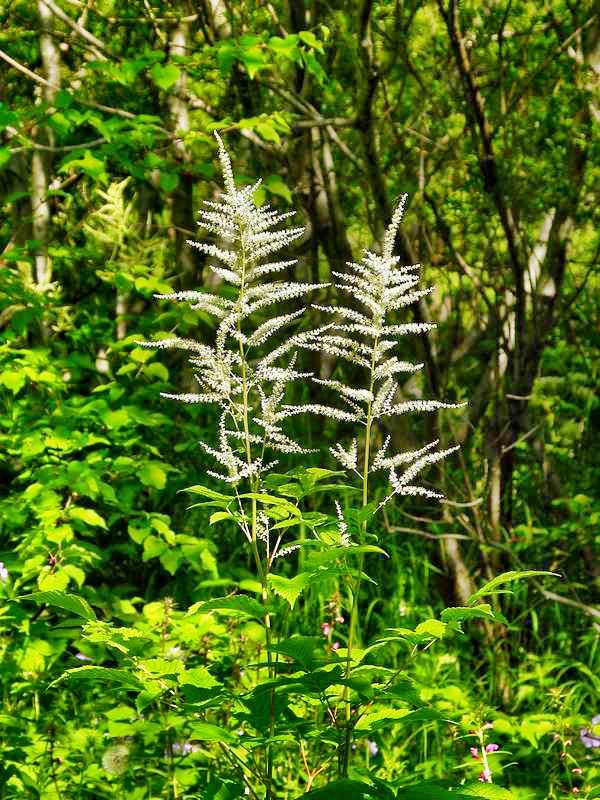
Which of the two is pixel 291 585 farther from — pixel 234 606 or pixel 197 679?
pixel 197 679

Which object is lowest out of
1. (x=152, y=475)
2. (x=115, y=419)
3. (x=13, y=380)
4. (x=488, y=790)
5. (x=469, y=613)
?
(x=488, y=790)

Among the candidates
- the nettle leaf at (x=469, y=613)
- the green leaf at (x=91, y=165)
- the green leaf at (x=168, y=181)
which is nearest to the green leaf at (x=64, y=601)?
the nettle leaf at (x=469, y=613)

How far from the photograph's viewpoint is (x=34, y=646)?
3.31 metres

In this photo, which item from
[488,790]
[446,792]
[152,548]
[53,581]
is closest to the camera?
[446,792]

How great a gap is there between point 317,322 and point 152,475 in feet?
6.24

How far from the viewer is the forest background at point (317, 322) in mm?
3445

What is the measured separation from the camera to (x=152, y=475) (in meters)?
3.71

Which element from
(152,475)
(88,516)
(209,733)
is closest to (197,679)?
(209,733)

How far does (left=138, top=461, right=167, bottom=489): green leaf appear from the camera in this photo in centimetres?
367

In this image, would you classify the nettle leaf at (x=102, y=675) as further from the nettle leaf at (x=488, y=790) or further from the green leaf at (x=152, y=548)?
the green leaf at (x=152, y=548)

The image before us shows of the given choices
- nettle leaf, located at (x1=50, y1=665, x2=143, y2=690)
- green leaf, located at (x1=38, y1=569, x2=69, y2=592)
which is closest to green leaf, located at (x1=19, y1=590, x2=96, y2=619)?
nettle leaf, located at (x1=50, y1=665, x2=143, y2=690)

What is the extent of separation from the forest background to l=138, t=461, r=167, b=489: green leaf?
0.24 ft

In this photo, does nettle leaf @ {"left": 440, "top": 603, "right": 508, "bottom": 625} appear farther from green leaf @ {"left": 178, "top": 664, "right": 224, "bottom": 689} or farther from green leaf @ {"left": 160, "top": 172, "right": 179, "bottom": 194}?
green leaf @ {"left": 160, "top": 172, "right": 179, "bottom": 194}

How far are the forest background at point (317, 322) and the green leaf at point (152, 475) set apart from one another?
73mm
